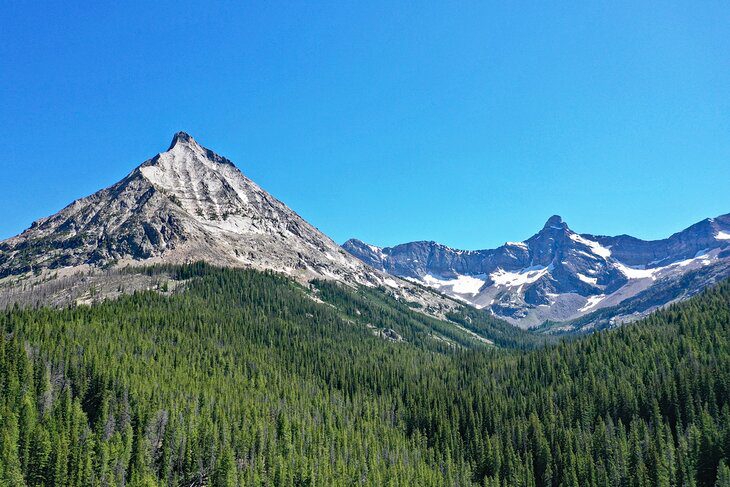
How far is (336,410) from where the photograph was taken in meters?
146

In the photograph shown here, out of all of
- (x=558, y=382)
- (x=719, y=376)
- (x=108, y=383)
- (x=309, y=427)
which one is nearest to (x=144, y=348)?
(x=108, y=383)

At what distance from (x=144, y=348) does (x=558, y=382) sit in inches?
5192

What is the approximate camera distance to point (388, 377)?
18338 cm

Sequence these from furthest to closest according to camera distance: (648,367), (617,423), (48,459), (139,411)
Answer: (648,367) < (617,423) < (139,411) < (48,459)

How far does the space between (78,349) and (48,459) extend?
46868 mm

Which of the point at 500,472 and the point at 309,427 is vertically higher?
the point at 309,427

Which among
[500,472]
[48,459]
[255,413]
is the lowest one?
[500,472]

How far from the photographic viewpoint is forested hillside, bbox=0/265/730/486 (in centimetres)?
9575

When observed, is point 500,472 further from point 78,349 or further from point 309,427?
point 78,349

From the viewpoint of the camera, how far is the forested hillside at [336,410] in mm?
95750

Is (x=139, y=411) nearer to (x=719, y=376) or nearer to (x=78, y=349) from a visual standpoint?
(x=78, y=349)

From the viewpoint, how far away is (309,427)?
412 feet

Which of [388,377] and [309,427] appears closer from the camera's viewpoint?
[309,427]

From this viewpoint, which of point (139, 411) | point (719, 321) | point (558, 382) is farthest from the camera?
point (719, 321)
